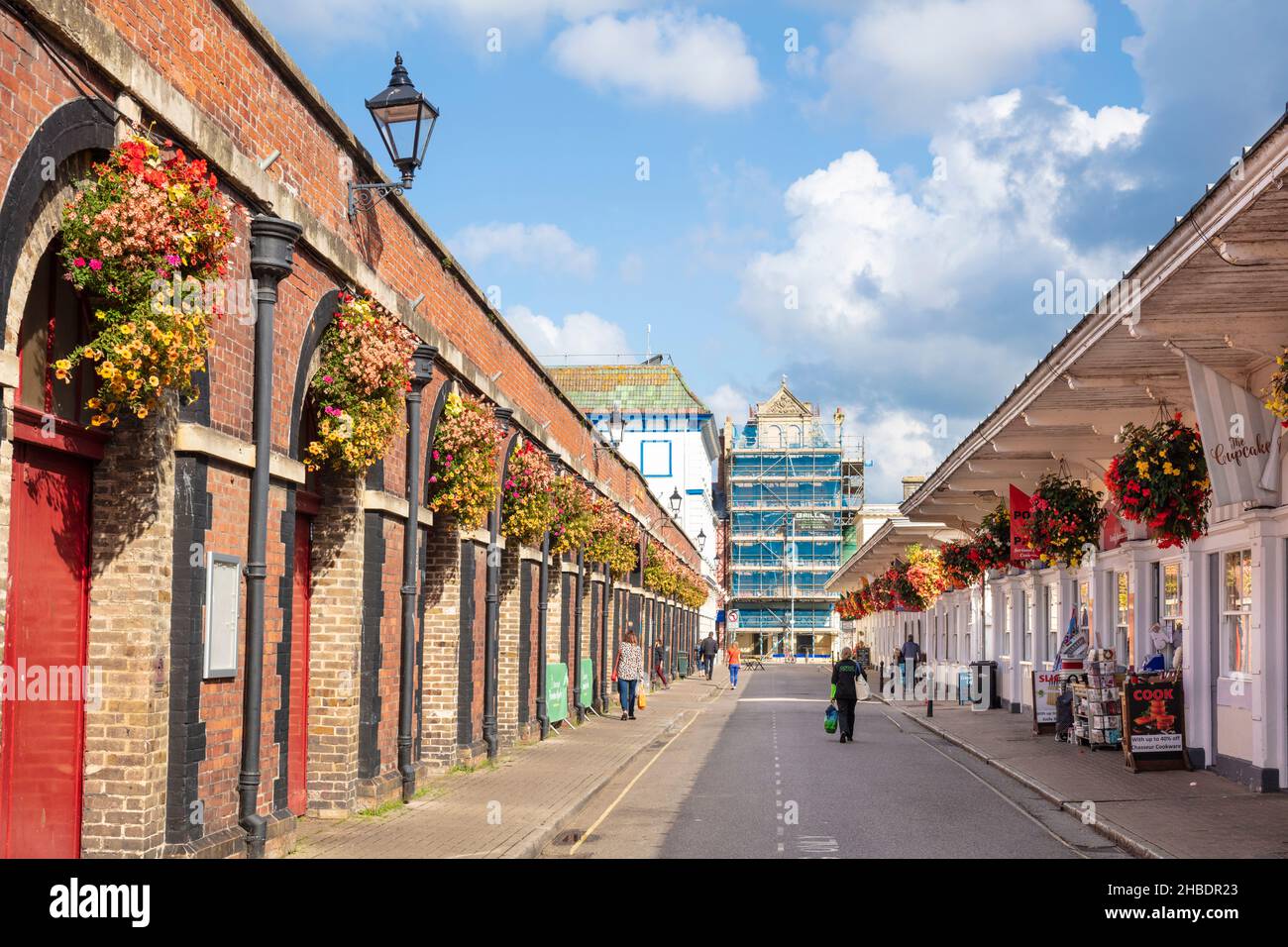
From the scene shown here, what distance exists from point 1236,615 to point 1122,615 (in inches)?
234

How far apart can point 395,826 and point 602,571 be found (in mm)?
20733

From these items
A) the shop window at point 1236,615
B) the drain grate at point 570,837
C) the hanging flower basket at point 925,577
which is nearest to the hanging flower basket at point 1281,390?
the shop window at point 1236,615

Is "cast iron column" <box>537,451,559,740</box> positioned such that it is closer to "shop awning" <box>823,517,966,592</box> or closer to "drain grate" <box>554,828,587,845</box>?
"drain grate" <box>554,828,587,845</box>

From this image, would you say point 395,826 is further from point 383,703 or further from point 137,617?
point 137,617

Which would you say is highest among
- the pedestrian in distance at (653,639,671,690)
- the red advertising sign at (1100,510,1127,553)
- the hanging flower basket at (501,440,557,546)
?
the hanging flower basket at (501,440,557,546)

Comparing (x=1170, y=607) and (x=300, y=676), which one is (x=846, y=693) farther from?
(x=300, y=676)

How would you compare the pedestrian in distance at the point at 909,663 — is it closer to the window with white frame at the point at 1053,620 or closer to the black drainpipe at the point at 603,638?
the black drainpipe at the point at 603,638

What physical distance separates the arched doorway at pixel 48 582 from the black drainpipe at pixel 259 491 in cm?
136

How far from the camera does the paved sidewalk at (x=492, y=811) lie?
38.0ft

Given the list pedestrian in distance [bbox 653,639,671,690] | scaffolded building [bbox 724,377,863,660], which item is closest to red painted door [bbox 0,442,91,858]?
pedestrian in distance [bbox 653,639,671,690]

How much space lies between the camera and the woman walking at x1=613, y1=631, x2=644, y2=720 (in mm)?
29594

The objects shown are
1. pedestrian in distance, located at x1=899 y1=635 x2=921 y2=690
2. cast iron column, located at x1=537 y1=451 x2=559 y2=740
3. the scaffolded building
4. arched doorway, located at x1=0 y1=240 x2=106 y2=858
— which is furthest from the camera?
the scaffolded building

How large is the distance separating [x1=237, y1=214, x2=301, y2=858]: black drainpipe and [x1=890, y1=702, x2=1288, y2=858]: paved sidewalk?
274 inches
